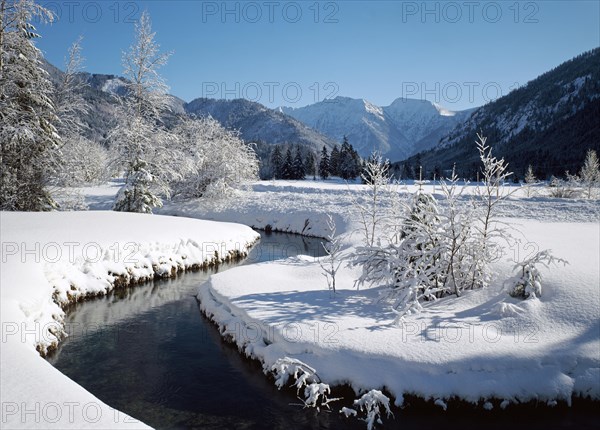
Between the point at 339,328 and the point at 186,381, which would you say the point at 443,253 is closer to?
the point at 339,328

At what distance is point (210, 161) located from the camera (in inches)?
1432

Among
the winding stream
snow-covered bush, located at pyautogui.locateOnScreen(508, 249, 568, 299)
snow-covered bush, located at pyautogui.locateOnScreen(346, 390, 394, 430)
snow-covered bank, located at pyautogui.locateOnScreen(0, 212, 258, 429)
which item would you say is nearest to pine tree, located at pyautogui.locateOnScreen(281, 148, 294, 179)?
snow-covered bank, located at pyautogui.locateOnScreen(0, 212, 258, 429)

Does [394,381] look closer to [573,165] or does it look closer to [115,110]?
[115,110]

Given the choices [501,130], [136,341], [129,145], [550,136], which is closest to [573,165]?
[550,136]

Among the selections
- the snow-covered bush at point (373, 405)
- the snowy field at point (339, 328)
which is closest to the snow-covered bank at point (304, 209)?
the snowy field at point (339, 328)

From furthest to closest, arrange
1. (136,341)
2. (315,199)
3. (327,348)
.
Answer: (315,199), (136,341), (327,348)

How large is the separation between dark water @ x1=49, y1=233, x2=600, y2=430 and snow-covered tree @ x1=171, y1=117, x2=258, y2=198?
24.0 meters

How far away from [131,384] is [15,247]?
7.58 meters

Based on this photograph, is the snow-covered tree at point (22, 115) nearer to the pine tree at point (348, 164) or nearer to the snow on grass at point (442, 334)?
the snow on grass at point (442, 334)

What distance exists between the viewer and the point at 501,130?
184 m

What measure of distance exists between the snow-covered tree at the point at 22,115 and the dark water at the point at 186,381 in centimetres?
1026

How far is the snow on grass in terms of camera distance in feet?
22.1

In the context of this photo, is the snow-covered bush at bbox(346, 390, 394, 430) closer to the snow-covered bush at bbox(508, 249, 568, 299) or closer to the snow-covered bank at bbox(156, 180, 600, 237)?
the snow-covered bush at bbox(508, 249, 568, 299)

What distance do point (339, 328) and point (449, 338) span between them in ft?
7.33
